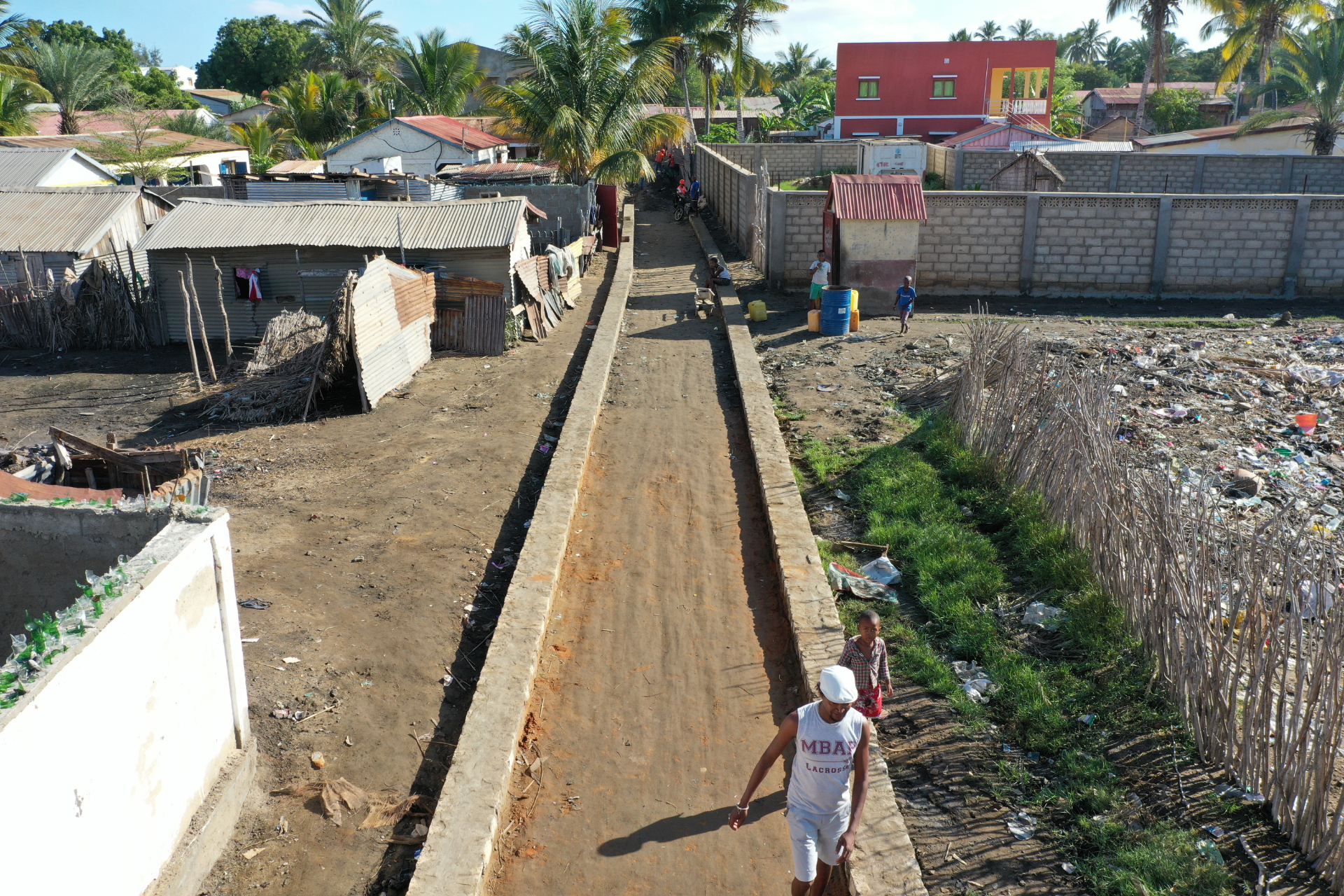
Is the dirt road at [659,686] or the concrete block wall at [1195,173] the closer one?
the dirt road at [659,686]

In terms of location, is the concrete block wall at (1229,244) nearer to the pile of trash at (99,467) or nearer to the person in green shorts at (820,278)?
the person in green shorts at (820,278)

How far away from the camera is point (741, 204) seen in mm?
24188

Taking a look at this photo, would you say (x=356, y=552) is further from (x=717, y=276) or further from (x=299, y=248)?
(x=717, y=276)

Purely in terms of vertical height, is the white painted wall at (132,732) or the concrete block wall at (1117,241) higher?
the concrete block wall at (1117,241)

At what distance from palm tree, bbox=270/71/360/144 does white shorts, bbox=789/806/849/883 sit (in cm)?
4078

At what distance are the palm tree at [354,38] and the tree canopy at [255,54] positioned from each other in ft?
77.1

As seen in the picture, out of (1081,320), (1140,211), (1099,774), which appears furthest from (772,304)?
(1099,774)

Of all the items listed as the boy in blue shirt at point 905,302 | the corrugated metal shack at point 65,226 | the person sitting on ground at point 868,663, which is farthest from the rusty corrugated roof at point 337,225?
the person sitting on ground at point 868,663

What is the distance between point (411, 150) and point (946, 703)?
31524 mm

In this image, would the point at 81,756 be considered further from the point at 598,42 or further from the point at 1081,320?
the point at 598,42

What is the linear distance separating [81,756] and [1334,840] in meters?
5.19

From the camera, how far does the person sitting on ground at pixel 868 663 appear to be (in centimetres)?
522

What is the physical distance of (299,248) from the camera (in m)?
15.5

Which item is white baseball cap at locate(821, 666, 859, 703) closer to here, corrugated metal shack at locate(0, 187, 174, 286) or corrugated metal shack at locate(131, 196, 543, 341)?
corrugated metal shack at locate(131, 196, 543, 341)
